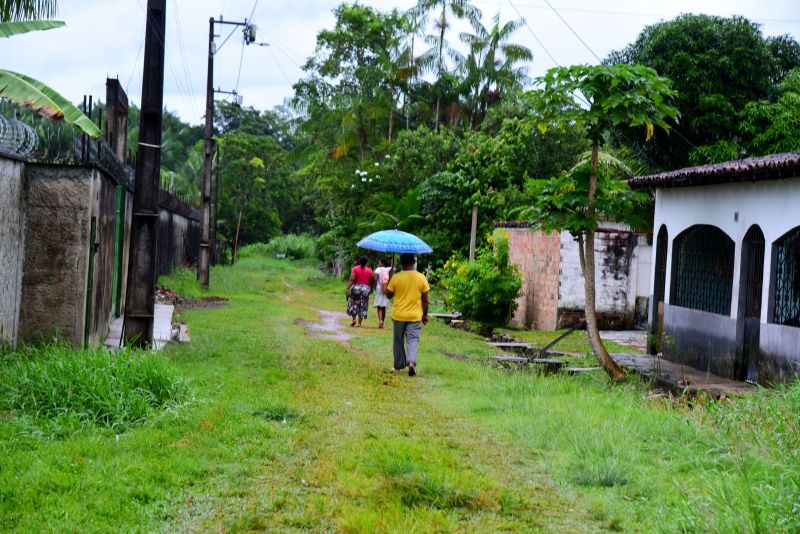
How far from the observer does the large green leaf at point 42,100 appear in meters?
9.29

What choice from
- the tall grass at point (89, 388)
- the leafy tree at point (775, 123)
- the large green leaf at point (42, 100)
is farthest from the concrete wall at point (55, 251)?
the leafy tree at point (775, 123)

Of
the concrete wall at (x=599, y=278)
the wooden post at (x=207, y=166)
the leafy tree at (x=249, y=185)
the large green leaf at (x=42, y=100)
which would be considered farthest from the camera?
the leafy tree at (x=249, y=185)

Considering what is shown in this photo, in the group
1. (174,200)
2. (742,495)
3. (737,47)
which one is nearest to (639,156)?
(737,47)

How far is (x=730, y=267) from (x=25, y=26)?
Answer: 10.6 m

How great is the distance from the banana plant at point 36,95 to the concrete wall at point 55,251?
21.6 inches

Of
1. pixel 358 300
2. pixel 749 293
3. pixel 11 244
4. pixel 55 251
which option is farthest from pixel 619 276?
pixel 11 244

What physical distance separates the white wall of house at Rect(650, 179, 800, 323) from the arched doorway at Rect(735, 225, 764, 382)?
11 centimetres

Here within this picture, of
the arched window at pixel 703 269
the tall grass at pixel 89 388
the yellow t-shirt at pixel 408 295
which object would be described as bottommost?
the tall grass at pixel 89 388

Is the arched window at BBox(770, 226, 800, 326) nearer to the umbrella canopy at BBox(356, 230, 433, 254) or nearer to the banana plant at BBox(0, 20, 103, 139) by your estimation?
the umbrella canopy at BBox(356, 230, 433, 254)

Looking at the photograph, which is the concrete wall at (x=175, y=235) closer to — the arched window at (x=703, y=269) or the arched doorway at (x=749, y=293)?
the arched window at (x=703, y=269)

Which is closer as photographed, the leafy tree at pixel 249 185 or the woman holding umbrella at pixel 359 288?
the woman holding umbrella at pixel 359 288

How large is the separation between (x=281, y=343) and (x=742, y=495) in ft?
32.4

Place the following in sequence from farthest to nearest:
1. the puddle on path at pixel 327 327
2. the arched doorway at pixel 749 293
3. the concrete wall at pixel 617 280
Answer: the concrete wall at pixel 617 280
the puddle on path at pixel 327 327
the arched doorway at pixel 749 293

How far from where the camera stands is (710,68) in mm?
21844
